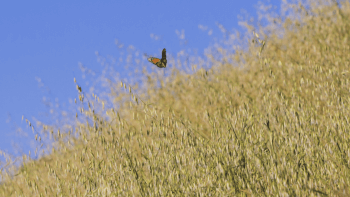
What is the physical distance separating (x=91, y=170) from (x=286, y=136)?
1.41 metres

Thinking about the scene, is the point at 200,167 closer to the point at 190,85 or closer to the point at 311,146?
the point at 311,146

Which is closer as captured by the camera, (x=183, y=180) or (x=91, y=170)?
(x=183, y=180)

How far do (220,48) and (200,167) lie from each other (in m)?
2.73

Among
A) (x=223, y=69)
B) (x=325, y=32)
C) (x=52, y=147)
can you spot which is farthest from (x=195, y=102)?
(x=325, y=32)

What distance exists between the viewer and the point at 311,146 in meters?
2.29

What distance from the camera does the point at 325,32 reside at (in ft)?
15.7

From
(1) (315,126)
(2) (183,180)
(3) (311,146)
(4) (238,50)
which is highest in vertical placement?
(4) (238,50)

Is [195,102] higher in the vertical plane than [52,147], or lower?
higher

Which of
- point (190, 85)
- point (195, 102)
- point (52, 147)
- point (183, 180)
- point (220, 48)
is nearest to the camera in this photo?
point (183, 180)

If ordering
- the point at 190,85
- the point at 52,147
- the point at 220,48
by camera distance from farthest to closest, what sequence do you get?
the point at 220,48
the point at 190,85
the point at 52,147

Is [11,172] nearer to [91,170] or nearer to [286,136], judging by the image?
[91,170]

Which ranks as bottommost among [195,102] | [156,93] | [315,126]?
[315,126]

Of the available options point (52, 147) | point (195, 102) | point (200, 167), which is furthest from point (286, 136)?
point (52, 147)

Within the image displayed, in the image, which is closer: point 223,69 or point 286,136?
point 286,136
